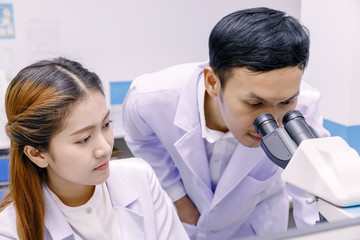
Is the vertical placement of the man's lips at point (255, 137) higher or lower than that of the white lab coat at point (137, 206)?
higher

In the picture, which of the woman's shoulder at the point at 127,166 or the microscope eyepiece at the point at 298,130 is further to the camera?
the woman's shoulder at the point at 127,166

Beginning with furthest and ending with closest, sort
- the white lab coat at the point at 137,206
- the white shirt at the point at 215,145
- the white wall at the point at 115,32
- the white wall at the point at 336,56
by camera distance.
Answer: the white wall at the point at 115,32 → the white wall at the point at 336,56 → the white shirt at the point at 215,145 → the white lab coat at the point at 137,206

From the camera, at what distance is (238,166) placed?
1284 mm

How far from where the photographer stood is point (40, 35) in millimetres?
2602

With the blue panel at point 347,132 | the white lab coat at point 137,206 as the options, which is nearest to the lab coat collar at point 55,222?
the white lab coat at point 137,206

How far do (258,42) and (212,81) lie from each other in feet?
0.63

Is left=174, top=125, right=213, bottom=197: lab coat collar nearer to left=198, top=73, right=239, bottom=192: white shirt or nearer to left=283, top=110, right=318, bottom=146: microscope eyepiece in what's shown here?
left=198, top=73, right=239, bottom=192: white shirt

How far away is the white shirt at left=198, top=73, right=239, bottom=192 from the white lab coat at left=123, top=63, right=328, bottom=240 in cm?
2

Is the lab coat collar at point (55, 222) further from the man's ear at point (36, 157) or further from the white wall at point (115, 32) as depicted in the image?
the white wall at point (115, 32)

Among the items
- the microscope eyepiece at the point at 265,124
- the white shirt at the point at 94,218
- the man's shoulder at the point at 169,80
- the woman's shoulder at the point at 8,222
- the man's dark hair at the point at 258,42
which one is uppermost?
the man's dark hair at the point at 258,42

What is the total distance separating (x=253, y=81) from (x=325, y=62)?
4.74 ft

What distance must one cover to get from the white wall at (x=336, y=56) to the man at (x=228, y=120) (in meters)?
0.84

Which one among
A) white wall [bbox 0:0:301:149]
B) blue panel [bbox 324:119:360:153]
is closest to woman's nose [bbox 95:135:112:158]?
blue panel [bbox 324:119:360:153]

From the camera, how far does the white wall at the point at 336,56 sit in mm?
2082
